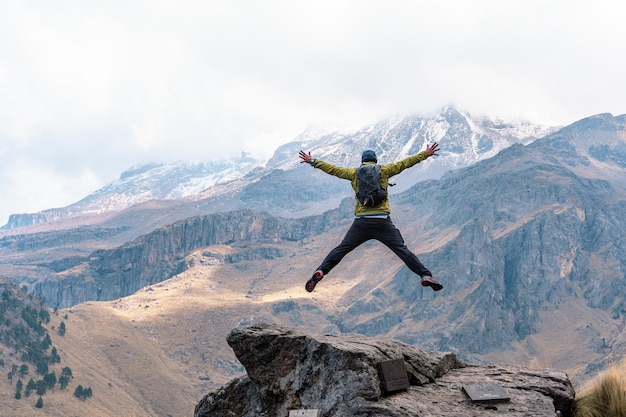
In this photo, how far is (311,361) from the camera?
521 inches

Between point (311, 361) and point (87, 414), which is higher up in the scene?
point (311, 361)

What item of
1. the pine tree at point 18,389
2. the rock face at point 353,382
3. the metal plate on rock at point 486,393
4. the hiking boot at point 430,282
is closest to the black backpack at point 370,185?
the hiking boot at point 430,282

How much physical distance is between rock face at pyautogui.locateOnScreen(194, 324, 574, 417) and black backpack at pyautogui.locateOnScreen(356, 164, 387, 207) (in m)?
3.33

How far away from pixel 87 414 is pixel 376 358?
171621 millimetres

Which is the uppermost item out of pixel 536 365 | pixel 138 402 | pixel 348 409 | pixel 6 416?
pixel 348 409

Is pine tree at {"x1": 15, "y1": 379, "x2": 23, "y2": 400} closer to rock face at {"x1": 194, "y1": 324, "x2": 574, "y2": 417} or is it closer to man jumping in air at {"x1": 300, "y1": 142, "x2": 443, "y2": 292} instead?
rock face at {"x1": 194, "y1": 324, "x2": 574, "y2": 417}

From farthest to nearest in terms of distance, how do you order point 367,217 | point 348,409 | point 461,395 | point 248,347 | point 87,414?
point 87,414 < point 367,217 < point 248,347 < point 461,395 < point 348,409

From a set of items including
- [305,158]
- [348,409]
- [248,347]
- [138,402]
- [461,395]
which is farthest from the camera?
[138,402]

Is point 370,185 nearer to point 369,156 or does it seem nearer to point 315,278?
point 369,156

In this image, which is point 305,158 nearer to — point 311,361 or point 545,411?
point 311,361

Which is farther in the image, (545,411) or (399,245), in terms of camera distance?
(399,245)

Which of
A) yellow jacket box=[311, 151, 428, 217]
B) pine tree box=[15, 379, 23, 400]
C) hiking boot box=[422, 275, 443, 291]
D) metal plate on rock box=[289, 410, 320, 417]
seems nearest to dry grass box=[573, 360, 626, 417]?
hiking boot box=[422, 275, 443, 291]

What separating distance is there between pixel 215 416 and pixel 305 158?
701 cm

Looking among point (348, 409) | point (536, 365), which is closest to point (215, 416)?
point (348, 409)
